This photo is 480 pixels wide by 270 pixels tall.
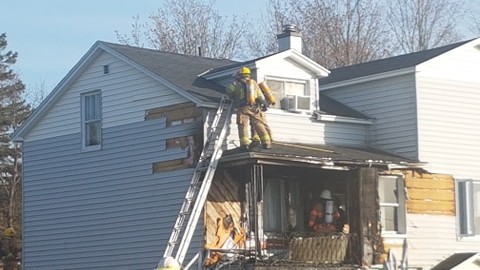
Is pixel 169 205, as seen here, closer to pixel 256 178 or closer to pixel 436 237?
pixel 256 178

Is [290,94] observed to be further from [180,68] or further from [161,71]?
[161,71]

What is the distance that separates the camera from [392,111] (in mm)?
27672

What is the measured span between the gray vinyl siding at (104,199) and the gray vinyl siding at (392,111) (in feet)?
18.3

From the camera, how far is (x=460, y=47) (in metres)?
28.6

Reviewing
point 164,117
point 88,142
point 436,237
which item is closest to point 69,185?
point 88,142

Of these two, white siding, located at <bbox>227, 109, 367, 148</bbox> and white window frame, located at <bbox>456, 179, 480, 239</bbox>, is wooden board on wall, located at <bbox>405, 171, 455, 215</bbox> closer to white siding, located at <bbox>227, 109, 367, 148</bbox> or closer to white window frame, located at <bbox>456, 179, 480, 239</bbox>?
white window frame, located at <bbox>456, 179, 480, 239</bbox>

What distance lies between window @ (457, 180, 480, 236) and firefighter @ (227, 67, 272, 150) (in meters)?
7.00

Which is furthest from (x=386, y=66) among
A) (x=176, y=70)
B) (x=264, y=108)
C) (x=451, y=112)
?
(x=264, y=108)

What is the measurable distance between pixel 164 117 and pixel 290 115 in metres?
3.10

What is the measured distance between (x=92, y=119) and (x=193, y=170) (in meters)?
4.50

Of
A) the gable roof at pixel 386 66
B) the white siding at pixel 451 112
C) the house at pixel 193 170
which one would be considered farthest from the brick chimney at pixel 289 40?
the white siding at pixel 451 112

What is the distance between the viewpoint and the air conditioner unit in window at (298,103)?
86.4 feet

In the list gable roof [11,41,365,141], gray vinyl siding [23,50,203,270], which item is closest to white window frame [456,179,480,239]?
gable roof [11,41,365,141]

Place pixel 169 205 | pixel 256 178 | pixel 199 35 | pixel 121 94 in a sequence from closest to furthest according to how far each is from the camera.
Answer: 1. pixel 256 178
2. pixel 169 205
3. pixel 121 94
4. pixel 199 35
